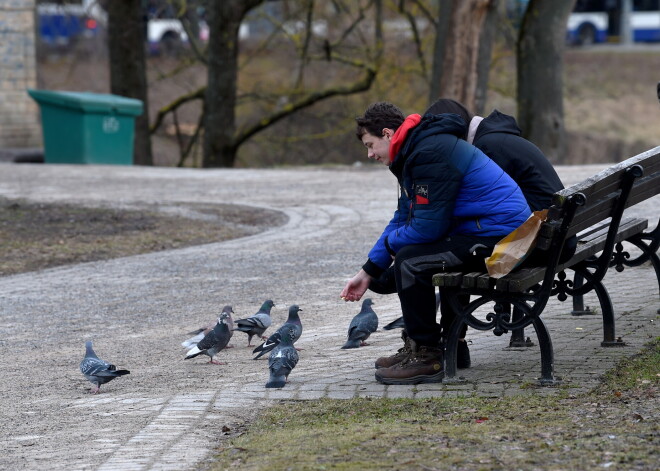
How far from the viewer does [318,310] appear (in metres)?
8.62

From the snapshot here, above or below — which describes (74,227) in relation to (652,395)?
below

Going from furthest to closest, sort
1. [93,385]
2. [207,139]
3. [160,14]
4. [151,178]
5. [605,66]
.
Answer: [605,66] < [160,14] < [207,139] < [151,178] < [93,385]

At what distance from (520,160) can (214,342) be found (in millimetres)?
2131

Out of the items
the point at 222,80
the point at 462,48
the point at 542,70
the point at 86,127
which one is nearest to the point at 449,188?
the point at 462,48

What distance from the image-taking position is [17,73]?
26.3m

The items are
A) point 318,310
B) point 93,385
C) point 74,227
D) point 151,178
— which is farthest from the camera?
point 151,178

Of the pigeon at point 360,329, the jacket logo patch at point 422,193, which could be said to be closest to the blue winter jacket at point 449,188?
the jacket logo patch at point 422,193

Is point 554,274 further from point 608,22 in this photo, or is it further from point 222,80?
point 608,22

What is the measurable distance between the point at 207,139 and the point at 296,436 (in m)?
21.4

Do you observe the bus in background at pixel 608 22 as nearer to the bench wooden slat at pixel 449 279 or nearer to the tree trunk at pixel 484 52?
the tree trunk at pixel 484 52

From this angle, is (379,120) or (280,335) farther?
(280,335)

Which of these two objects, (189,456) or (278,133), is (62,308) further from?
(278,133)

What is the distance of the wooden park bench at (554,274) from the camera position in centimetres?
570

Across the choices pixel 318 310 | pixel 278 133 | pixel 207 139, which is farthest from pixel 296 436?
pixel 278 133
